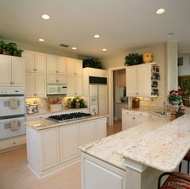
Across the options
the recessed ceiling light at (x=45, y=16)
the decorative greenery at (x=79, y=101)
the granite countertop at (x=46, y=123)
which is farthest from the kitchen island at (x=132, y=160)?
the decorative greenery at (x=79, y=101)

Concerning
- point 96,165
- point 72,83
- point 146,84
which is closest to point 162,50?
point 146,84

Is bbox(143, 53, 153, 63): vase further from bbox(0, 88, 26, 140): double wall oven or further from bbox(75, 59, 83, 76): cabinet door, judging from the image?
bbox(0, 88, 26, 140): double wall oven

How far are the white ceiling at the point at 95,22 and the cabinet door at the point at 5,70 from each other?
0.65 meters

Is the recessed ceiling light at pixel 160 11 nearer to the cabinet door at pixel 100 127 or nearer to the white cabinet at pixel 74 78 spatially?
the cabinet door at pixel 100 127

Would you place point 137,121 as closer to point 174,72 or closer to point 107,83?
point 174,72

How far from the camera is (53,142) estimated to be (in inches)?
98.0

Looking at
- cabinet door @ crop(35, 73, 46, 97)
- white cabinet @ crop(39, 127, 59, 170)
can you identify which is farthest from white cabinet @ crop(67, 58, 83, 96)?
white cabinet @ crop(39, 127, 59, 170)

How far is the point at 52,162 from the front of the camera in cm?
Result: 248

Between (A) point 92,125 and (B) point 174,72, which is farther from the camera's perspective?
(B) point 174,72

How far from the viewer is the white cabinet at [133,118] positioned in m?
4.11

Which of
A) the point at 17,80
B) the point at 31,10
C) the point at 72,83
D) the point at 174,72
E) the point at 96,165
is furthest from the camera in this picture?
the point at 72,83

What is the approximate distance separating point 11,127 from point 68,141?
1.70 meters

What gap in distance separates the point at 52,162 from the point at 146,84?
132 inches

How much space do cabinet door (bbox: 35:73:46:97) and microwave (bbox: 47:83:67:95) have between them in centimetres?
16
